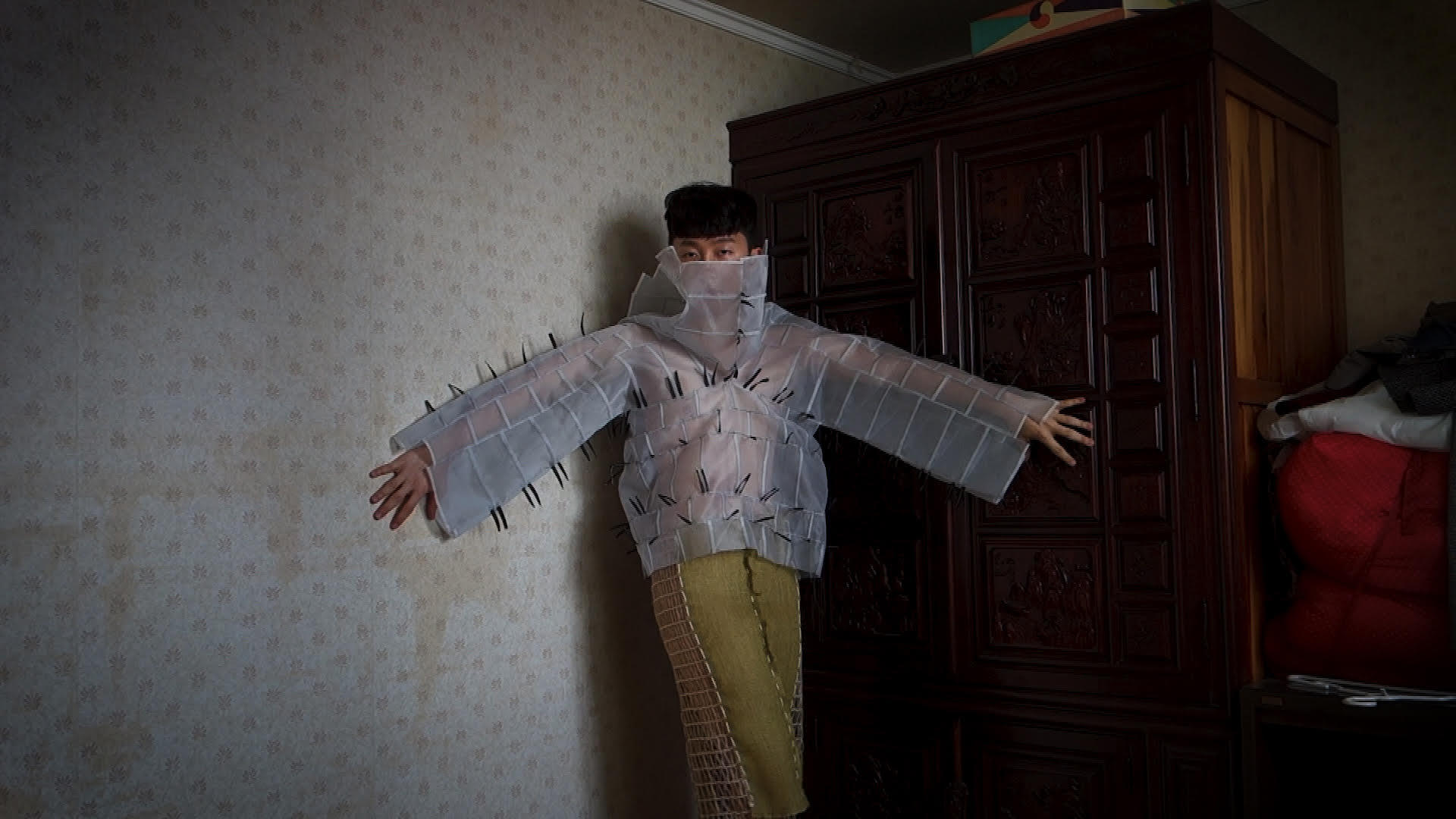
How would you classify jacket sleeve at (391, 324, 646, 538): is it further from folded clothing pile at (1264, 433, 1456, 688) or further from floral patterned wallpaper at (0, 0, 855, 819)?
folded clothing pile at (1264, 433, 1456, 688)

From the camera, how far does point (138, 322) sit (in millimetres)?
2148

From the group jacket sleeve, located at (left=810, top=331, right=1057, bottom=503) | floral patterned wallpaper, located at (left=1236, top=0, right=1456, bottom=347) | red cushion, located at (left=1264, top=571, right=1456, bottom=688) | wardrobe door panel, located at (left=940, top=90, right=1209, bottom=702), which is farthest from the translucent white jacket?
floral patterned wallpaper, located at (left=1236, top=0, right=1456, bottom=347)

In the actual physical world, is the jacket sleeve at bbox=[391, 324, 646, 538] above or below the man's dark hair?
below

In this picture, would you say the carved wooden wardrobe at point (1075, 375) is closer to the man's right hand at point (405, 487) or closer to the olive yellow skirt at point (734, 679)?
the olive yellow skirt at point (734, 679)

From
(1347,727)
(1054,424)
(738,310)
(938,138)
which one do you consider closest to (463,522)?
(738,310)

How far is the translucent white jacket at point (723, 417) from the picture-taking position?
8.10 ft

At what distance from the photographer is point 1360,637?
7.80 feet

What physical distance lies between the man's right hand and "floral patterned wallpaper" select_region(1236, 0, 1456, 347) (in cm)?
231

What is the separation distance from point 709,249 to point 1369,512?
1435 millimetres

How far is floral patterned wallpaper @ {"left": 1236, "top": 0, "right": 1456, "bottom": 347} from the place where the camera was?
2951 millimetres

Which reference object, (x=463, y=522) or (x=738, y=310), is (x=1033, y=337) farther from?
(x=463, y=522)

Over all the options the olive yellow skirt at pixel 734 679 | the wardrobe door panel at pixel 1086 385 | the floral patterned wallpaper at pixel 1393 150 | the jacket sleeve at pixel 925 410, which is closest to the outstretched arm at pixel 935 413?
the jacket sleeve at pixel 925 410

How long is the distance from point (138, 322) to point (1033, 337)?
6.00 ft

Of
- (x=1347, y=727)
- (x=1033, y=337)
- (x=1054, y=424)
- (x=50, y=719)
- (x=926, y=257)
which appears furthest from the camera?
(x=926, y=257)
